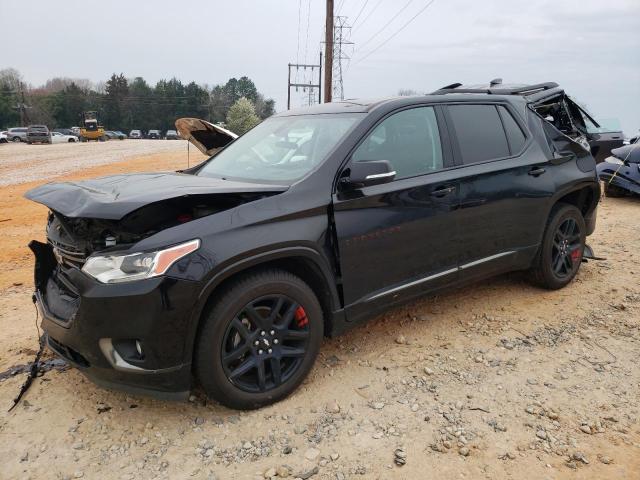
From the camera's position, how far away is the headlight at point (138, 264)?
246 cm

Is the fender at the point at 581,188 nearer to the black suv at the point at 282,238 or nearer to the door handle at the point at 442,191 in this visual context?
the black suv at the point at 282,238

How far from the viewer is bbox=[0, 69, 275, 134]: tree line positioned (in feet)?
256

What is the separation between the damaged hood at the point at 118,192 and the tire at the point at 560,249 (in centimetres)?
274

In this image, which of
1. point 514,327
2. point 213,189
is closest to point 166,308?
point 213,189

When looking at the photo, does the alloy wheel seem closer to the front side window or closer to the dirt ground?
the dirt ground

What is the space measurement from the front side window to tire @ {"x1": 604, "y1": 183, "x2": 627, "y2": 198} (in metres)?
8.14

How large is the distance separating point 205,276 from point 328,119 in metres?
1.66

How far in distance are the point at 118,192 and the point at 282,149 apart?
1.26 m

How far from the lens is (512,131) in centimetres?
421

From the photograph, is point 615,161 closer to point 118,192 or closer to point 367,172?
point 367,172

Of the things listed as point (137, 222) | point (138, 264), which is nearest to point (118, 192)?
point (137, 222)

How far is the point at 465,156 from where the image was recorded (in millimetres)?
3754

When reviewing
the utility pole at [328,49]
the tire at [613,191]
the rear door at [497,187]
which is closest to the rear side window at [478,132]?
the rear door at [497,187]

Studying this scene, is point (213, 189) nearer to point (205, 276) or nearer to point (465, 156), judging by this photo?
point (205, 276)
